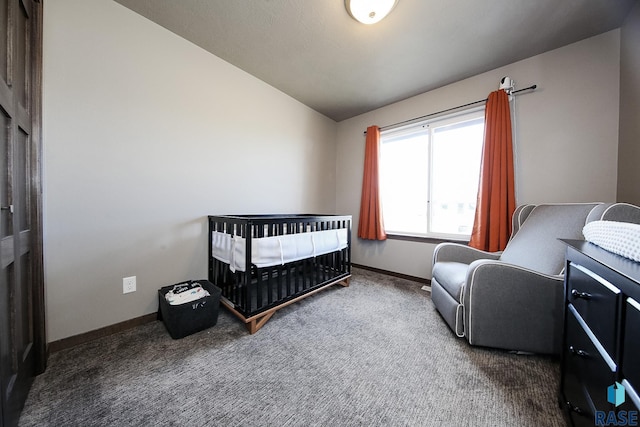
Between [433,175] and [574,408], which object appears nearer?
[574,408]

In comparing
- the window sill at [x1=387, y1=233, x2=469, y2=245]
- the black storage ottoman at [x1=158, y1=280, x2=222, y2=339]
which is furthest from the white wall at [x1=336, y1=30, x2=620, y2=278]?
the black storage ottoman at [x1=158, y1=280, x2=222, y2=339]

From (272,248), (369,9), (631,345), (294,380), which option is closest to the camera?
(631,345)

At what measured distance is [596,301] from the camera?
0.63m

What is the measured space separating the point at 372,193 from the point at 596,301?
230 cm

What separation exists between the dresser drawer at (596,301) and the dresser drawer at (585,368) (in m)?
0.03

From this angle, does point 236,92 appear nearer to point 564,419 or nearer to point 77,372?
point 77,372

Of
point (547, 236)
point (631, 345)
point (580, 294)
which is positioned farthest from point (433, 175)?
point (631, 345)

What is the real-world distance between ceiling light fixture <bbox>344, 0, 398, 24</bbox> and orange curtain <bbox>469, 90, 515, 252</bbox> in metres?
1.39

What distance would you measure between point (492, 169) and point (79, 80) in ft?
10.9

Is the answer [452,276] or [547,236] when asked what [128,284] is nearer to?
[452,276]

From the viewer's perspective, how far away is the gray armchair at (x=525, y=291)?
47.8 inches

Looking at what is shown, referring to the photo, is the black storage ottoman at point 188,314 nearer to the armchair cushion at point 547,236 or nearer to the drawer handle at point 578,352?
the drawer handle at point 578,352

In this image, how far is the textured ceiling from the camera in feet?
4.76

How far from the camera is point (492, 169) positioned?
2029mm
